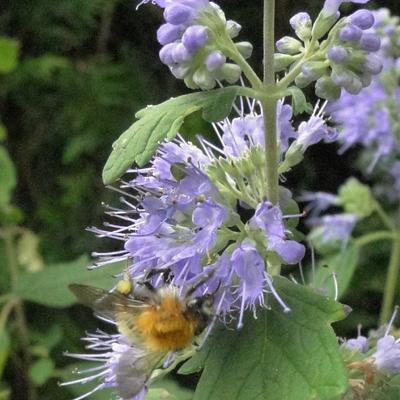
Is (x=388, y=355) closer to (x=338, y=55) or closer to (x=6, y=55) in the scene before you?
(x=338, y=55)

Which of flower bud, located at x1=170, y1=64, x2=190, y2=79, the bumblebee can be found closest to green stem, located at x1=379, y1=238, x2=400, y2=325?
the bumblebee

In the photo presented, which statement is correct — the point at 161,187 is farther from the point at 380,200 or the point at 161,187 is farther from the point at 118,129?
the point at 380,200

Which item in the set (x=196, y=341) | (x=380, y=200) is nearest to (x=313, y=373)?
(x=196, y=341)

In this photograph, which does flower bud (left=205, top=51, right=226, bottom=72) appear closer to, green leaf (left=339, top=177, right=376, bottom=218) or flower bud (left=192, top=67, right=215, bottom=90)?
flower bud (left=192, top=67, right=215, bottom=90)

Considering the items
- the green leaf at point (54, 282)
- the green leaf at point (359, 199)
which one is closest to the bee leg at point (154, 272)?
the green leaf at point (54, 282)

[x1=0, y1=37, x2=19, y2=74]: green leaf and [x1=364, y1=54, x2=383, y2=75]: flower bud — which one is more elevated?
[x1=364, y1=54, x2=383, y2=75]: flower bud

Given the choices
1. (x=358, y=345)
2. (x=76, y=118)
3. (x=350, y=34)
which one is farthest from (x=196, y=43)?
(x=76, y=118)

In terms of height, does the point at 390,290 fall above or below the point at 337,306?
below
